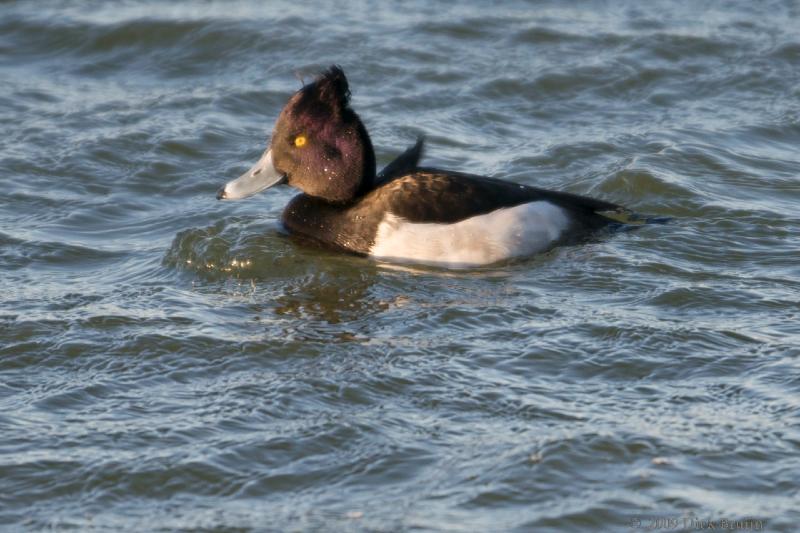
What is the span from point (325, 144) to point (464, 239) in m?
1.09

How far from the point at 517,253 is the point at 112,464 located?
134 inches

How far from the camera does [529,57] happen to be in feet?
41.2

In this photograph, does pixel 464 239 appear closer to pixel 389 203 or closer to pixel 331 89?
pixel 389 203

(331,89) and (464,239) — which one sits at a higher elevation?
(331,89)

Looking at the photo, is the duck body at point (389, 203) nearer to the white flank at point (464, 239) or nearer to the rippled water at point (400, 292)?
the white flank at point (464, 239)

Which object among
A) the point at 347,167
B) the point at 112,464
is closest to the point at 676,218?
the point at 347,167

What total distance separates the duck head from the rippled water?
469mm

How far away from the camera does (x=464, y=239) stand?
7957 mm

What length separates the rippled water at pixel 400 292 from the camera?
207 inches

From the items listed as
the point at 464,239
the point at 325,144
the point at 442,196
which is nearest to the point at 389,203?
the point at 442,196

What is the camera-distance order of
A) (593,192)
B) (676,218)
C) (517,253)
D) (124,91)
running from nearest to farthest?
(517,253)
(676,218)
(593,192)
(124,91)

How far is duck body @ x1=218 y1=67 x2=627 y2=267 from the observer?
7938 mm

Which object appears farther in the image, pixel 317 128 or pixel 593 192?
pixel 593 192

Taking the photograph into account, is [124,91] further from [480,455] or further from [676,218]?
[480,455]
